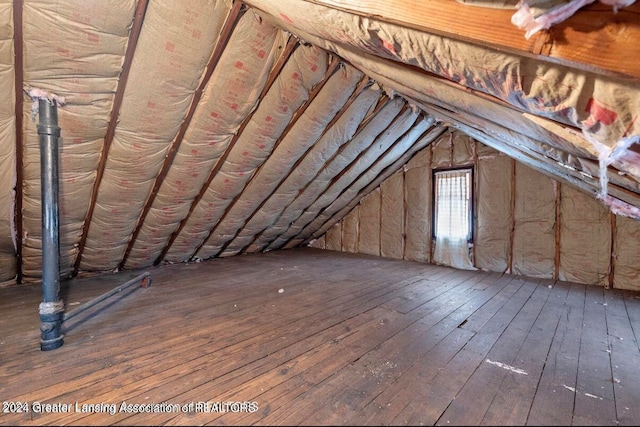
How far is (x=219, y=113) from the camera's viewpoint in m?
2.54

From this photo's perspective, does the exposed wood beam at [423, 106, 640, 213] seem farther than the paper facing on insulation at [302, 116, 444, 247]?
No

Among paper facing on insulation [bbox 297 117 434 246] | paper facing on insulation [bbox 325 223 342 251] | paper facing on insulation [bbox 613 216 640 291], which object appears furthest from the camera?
paper facing on insulation [bbox 325 223 342 251]

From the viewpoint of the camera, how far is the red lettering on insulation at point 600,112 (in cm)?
76

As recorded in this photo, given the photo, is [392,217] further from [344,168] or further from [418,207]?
[344,168]

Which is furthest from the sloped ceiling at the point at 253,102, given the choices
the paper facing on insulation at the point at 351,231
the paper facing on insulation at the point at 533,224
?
the paper facing on insulation at the point at 351,231

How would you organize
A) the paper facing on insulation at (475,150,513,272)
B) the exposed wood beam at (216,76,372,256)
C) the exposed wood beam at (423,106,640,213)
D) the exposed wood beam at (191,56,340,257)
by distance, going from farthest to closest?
the paper facing on insulation at (475,150,513,272), the exposed wood beam at (216,76,372,256), the exposed wood beam at (191,56,340,257), the exposed wood beam at (423,106,640,213)

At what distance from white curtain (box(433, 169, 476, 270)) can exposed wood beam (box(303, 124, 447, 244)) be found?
690mm

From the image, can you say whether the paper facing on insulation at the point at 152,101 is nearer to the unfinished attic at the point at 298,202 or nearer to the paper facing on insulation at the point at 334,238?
the unfinished attic at the point at 298,202

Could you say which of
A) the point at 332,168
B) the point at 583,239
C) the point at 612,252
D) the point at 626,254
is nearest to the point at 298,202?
the point at 332,168

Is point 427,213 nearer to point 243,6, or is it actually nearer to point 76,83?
point 243,6

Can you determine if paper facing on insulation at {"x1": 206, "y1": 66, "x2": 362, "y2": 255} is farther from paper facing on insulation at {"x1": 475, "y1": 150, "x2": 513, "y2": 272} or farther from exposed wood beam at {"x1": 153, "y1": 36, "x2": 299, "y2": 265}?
paper facing on insulation at {"x1": 475, "y1": 150, "x2": 513, "y2": 272}

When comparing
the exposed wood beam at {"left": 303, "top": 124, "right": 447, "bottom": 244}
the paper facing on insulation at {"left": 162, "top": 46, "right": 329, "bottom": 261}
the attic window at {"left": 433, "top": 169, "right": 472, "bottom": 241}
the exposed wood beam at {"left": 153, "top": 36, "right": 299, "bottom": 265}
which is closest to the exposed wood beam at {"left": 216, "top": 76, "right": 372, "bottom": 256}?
the paper facing on insulation at {"left": 162, "top": 46, "right": 329, "bottom": 261}

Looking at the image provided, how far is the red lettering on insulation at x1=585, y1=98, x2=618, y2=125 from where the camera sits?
76 centimetres

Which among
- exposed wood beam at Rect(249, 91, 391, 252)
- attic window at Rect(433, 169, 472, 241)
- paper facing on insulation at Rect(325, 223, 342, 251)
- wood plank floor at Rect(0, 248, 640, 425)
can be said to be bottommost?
wood plank floor at Rect(0, 248, 640, 425)
